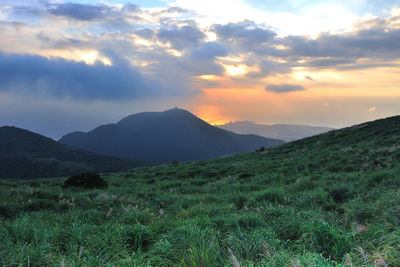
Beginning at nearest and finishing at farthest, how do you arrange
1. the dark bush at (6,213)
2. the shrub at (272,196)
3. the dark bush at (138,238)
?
the dark bush at (138,238)
the dark bush at (6,213)
the shrub at (272,196)

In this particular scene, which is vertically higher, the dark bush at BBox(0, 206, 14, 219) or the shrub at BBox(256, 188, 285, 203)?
the dark bush at BBox(0, 206, 14, 219)

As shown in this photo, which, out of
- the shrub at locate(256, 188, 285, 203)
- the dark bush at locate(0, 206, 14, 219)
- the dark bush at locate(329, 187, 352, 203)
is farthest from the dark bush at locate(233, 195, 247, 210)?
the dark bush at locate(0, 206, 14, 219)

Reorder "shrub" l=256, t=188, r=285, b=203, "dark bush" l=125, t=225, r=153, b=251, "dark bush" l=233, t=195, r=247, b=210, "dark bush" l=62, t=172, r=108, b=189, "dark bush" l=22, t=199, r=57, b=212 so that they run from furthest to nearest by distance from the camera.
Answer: "dark bush" l=62, t=172, r=108, b=189 < "dark bush" l=233, t=195, r=247, b=210 < "shrub" l=256, t=188, r=285, b=203 < "dark bush" l=22, t=199, r=57, b=212 < "dark bush" l=125, t=225, r=153, b=251

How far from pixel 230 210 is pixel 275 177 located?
7865mm

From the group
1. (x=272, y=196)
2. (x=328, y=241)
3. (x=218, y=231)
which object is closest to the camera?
(x=328, y=241)

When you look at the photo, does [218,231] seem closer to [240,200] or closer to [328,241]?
[328,241]

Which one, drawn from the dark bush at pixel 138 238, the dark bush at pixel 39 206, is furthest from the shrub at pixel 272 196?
the dark bush at pixel 39 206

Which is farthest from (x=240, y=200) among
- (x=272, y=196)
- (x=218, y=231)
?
(x=218, y=231)

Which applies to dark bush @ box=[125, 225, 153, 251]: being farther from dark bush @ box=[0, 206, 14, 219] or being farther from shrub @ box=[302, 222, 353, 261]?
dark bush @ box=[0, 206, 14, 219]

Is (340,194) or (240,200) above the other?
(340,194)

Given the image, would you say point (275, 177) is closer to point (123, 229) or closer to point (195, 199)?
point (195, 199)

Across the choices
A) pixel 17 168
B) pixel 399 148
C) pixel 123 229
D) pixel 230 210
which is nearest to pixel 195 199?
pixel 230 210

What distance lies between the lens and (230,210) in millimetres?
7727

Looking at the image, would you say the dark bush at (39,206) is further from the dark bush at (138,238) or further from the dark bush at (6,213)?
the dark bush at (138,238)
